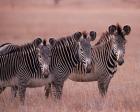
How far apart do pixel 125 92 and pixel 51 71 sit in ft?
8.05

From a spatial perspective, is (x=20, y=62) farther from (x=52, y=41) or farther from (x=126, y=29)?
(x=126, y=29)

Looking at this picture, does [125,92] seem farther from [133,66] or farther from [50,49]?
[133,66]

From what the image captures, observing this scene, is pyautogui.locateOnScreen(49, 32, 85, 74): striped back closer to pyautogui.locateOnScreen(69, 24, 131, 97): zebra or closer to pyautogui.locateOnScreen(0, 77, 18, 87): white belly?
pyautogui.locateOnScreen(69, 24, 131, 97): zebra

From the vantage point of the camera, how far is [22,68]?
439 inches

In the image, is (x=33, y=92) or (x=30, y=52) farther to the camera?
(x=33, y=92)

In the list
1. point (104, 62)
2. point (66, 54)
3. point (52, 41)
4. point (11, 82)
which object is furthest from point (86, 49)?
point (11, 82)

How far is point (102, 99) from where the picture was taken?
1180 centimetres

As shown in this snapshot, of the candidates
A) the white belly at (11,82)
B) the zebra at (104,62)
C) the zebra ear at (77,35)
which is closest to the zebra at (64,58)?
the zebra ear at (77,35)

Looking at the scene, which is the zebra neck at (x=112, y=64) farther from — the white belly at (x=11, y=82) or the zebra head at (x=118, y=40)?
the white belly at (x=11, y=82)

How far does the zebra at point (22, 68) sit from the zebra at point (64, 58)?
37 centimetres

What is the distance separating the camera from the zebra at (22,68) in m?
11.1

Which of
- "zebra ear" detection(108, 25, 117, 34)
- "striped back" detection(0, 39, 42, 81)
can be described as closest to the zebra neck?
"zebra ear" detection(108, 25, 117, 34)

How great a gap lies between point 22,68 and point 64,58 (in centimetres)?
110

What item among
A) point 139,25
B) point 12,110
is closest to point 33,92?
point 12,110
